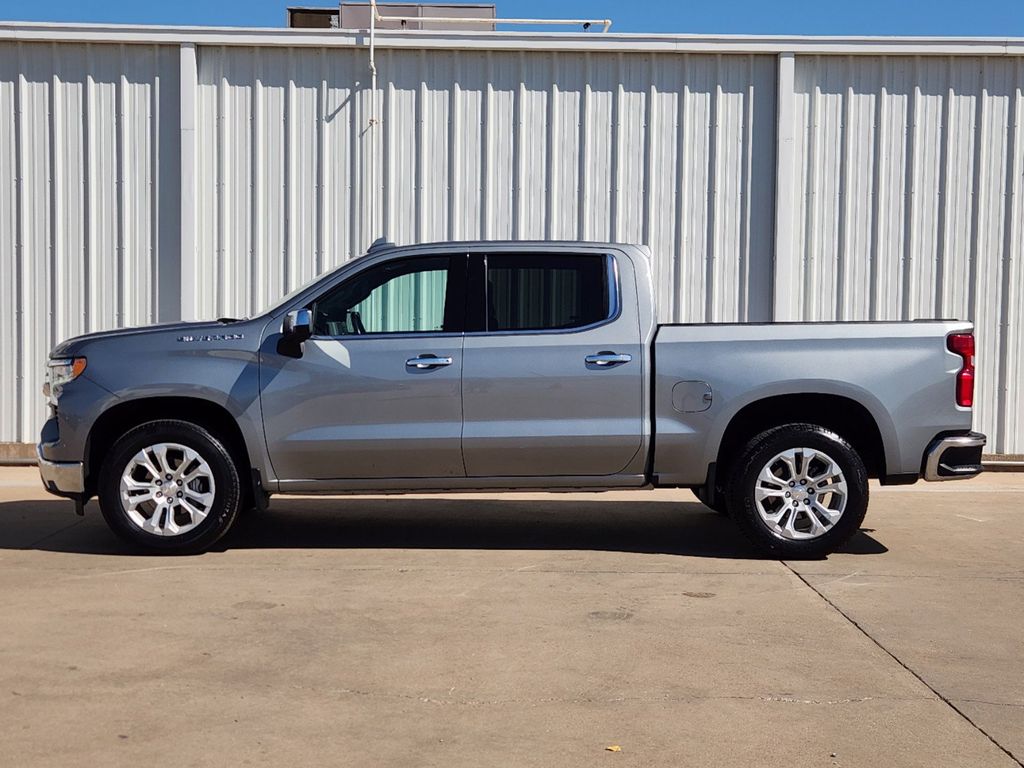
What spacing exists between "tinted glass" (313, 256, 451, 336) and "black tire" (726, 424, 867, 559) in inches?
78.7

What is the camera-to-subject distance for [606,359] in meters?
7.34

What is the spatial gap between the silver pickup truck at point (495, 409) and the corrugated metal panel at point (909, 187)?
454 cm

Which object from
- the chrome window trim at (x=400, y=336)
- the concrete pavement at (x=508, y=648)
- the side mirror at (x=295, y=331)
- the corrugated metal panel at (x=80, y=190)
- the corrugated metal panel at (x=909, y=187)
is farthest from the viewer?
the corrugated metal panel at (x=909, y=187)

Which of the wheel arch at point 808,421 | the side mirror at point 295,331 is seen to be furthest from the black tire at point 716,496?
the side mirror at point 295,331

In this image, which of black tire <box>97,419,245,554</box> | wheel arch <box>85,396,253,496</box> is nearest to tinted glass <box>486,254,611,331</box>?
wheel arch <box>85,396,253,496</box>

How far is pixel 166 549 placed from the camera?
289 inches

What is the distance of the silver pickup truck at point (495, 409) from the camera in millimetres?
7293

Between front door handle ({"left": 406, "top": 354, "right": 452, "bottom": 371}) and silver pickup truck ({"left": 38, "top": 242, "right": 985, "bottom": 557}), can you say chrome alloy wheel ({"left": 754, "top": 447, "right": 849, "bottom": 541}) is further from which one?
front door handle ({"left": 406, "top": 354, "right": 452, "bottom": 371})

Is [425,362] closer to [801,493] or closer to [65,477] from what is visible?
[65,477]

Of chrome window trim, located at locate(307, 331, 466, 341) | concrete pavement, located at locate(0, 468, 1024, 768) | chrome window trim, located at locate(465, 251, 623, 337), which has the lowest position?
concrete pavement, located at locate(0, 468, 1024, 768)

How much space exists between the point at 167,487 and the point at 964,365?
15.7 feet

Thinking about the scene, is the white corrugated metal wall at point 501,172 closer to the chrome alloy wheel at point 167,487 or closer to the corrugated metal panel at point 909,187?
the corrugated metal panel at point 909,187

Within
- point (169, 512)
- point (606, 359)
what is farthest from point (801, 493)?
point (169, 512)

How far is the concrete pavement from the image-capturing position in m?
4.18
